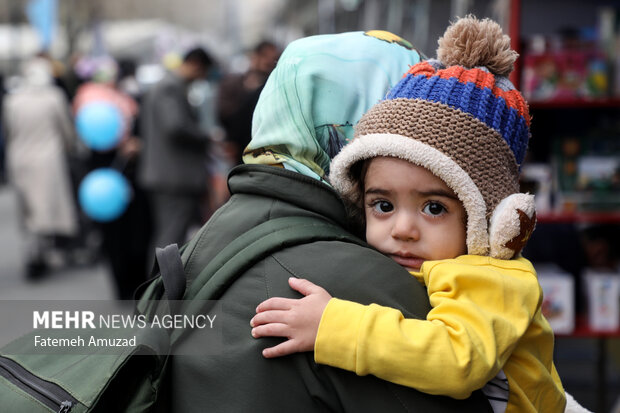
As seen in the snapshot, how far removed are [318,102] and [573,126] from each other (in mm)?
2909

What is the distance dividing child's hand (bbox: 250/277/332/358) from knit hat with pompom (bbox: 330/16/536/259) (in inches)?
13.4

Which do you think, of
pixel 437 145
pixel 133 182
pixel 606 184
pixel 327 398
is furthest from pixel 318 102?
pixel 133 182

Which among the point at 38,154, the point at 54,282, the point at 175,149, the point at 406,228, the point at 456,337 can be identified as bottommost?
the point at 54,282

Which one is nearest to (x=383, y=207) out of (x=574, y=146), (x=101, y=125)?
(x=574, y=146)

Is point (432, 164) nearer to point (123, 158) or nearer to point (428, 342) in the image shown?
point (428, 342)

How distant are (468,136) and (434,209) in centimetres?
18

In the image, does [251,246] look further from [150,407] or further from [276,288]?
[150,407]

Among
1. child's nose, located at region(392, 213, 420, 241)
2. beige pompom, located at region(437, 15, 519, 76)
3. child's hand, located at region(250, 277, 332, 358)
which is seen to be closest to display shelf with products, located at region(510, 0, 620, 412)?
beige pompom, located at region(437, 15, 519, 76)

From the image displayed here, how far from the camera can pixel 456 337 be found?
4.15 feet

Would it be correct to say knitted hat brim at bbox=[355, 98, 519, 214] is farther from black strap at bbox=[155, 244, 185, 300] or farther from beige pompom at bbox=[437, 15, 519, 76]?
black strap at bbox=[155, 244, 185, 300]

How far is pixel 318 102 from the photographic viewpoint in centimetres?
154

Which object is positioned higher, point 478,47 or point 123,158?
point 478,47

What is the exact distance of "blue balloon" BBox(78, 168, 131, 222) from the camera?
6.16 meters

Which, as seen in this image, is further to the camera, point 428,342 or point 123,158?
point 123,158
